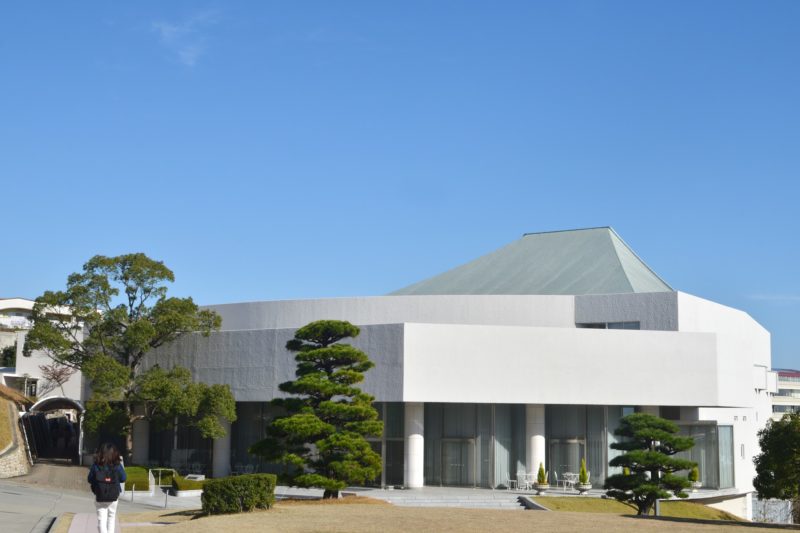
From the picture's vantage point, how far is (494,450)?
35438mm

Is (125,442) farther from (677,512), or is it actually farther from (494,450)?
(677,512)

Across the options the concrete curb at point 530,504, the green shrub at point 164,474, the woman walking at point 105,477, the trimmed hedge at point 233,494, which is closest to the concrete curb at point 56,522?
the trimmed hedge at point 233,494

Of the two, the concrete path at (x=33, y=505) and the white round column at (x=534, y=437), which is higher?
the white round column at (x=534, y=437)

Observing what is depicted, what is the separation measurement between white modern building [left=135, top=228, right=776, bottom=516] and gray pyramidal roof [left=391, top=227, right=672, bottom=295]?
200 mm

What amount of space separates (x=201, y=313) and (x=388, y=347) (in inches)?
355

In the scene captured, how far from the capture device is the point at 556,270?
43906mm

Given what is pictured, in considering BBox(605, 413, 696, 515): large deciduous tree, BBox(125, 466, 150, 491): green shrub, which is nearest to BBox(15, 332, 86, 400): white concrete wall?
BBox(125, 466, 150, 491): green shrub

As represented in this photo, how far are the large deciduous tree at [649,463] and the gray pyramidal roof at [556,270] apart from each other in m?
13.7

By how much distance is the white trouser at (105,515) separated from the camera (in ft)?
43.0

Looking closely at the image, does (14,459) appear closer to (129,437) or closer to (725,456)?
(129,437)

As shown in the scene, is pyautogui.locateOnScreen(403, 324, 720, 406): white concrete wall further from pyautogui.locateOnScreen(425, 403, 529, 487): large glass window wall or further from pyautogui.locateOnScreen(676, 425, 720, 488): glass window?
pyautogui.locateOnScreen(676, 425, 720, 488): glass window

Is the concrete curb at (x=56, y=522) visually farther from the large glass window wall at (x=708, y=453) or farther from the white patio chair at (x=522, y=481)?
the large glass window wall at (x=708, y=453)

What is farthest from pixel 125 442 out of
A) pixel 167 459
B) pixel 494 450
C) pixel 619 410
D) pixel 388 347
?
pixel 619 410

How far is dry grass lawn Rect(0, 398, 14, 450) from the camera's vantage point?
127 feet
